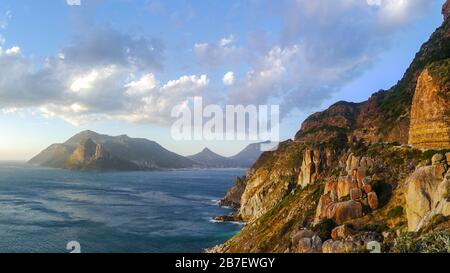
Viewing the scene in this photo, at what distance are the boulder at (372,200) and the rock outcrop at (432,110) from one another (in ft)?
37.6

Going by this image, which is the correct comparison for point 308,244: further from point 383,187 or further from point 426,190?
point 383,187

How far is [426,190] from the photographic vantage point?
35375mm

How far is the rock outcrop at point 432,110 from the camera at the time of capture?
49.8 m

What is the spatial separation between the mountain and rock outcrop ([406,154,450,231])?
3.2 inches

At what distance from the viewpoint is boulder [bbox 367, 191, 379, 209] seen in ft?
147

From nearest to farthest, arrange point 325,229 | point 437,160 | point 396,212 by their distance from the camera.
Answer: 1. point 437,160
2. point 396,212
3. point 325,229

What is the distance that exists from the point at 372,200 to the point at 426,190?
1019 centimetres

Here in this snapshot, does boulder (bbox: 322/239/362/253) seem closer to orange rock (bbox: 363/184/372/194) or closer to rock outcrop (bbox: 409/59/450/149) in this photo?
orange rock (bbox: 363/184/372/194)

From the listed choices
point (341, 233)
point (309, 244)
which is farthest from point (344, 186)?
point (309, 244)

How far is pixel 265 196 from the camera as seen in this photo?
111312 mm

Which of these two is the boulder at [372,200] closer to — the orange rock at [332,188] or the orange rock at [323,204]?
the orange rock at [323,204]
